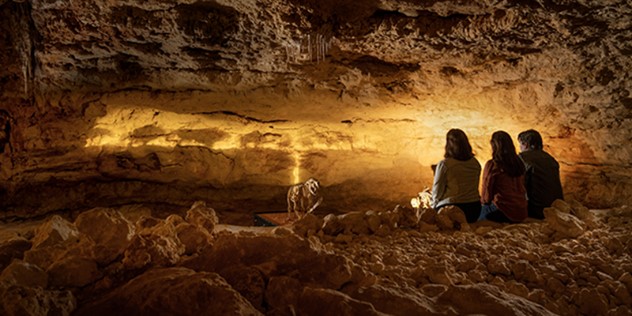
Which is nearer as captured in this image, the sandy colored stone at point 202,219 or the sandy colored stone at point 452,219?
the sandy colored stone at point 202,219

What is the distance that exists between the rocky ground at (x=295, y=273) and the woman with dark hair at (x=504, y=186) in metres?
0.68

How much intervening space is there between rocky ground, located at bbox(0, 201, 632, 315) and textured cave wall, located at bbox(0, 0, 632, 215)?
5.20 ft

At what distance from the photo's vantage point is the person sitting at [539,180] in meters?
3.73

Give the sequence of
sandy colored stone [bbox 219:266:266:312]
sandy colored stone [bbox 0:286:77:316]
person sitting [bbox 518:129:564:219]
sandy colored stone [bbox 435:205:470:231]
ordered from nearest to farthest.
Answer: sandy colored stone [bbox 0:286:77:316] < sandy colored stone [bbox 219:266:266:312] < sandy colored stone [bbox 435:205:470:231] < person sitting [bbox 518:129:564:219]

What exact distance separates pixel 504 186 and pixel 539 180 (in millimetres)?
660

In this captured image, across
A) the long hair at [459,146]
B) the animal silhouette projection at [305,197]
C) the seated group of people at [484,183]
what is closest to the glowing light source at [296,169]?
the animal silhouette projection at [305,197]

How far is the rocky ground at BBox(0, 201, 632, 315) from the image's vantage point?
1424 millimetres

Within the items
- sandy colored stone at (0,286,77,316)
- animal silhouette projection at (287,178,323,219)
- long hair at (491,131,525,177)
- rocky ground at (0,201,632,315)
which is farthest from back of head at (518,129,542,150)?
sandy colored stone at (0,286,77,316)

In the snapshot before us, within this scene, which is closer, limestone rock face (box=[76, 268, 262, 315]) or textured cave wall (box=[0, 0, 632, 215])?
limestone rock face (box=[76, 268, 262, 315])

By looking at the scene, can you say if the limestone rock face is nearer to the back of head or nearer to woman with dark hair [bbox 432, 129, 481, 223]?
woman with dark hair [bbox 432, 129, 481, 223]

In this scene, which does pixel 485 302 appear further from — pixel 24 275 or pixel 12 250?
pixel 12 250

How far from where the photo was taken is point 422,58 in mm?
3676

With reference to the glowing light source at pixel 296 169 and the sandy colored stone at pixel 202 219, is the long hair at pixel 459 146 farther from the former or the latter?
the glowing light source at pixel 296 169

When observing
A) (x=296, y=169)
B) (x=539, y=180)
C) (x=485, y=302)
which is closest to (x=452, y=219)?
(x=539, y=180)
